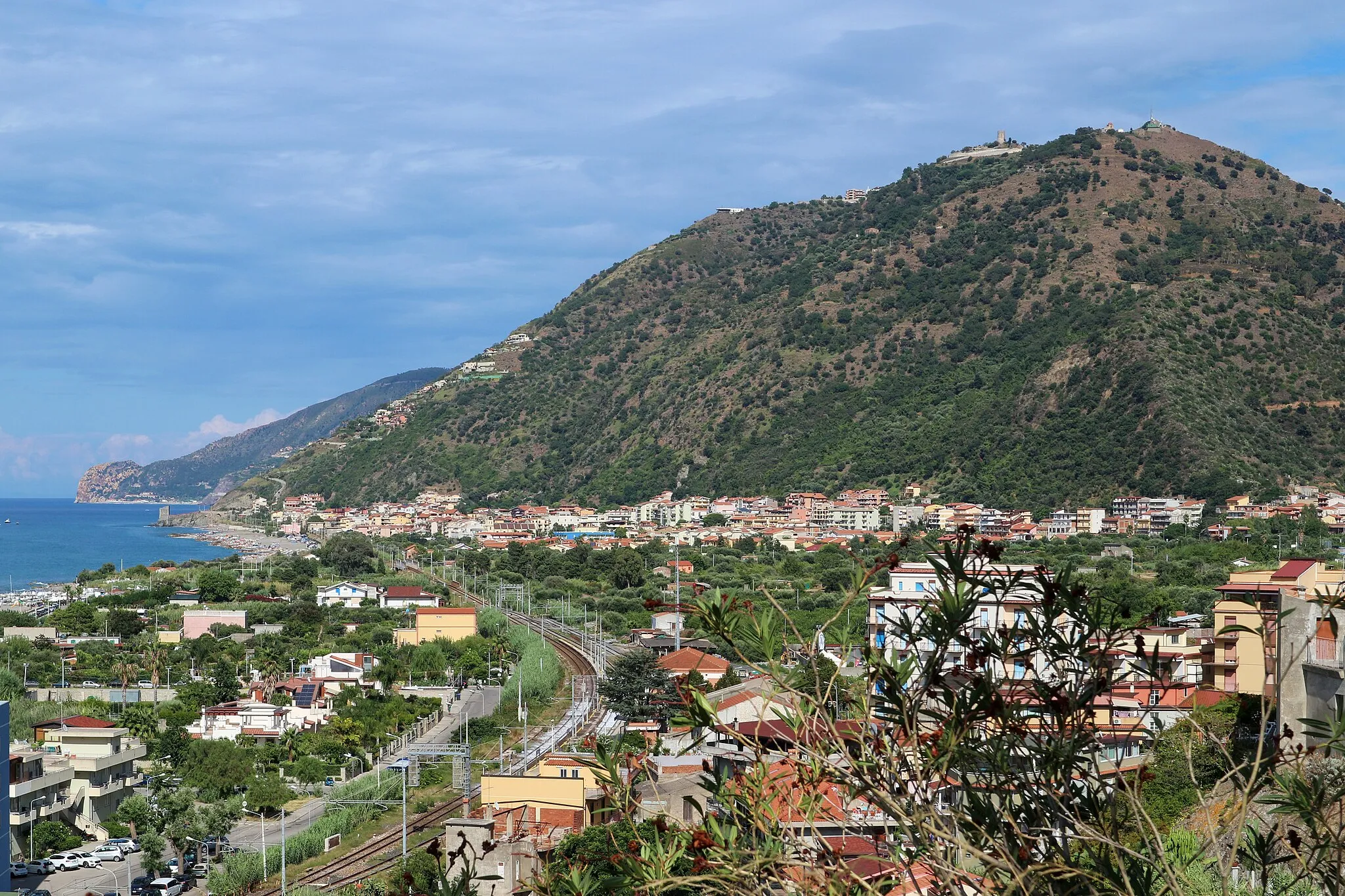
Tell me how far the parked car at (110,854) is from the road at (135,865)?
109mm

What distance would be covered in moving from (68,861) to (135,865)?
1059 millimetres

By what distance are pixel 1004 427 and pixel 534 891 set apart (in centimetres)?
8990

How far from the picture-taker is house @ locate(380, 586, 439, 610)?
5950 centimetres

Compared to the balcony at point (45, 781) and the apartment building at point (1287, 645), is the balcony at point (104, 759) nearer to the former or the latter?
the balcony at point (45, 781)

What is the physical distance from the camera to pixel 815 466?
10256 cm

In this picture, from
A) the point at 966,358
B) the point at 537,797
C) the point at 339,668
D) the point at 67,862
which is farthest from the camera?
the point at 966,358

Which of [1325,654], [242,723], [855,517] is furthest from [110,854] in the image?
[855,517]

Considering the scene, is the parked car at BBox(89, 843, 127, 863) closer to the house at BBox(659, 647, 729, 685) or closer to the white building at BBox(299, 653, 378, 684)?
the house at BBox(659, 647, 729, 685)

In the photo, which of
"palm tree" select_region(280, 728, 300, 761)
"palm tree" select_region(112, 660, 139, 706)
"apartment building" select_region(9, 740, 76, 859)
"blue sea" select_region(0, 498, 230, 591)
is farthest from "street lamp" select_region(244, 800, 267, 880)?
"blue sea" select_region(0, 498, 230, 591)

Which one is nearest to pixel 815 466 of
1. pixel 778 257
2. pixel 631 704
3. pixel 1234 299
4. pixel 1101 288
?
pixel 1101 288

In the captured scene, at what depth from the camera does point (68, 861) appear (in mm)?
22812

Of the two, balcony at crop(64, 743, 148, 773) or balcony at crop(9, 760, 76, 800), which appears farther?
balcony at crop(64, 743, 148, 773)

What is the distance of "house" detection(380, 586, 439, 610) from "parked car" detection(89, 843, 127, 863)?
3425cm

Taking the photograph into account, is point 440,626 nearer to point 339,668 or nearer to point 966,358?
point 339,668
